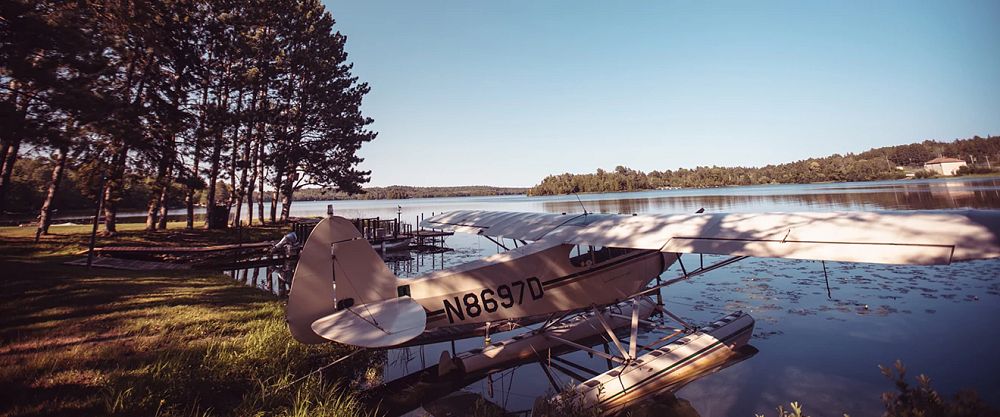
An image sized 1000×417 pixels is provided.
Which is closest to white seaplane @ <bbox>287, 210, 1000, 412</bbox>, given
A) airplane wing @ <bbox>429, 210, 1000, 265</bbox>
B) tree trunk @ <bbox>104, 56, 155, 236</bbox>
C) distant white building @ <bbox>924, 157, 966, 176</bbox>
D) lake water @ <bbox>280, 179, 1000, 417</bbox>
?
airplane wing @ <bbox>429, 210, 1000, 265</bbox>

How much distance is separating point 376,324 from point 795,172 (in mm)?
152436

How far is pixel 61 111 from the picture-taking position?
10016mm

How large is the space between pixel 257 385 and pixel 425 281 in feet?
8.56

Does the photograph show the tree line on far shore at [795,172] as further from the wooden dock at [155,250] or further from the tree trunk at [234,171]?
the wooden dock at [155,250]

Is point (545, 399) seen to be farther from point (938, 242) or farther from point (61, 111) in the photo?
point (61, 111)

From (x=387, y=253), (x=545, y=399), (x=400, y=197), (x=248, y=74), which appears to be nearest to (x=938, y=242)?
(x=545, y=399)

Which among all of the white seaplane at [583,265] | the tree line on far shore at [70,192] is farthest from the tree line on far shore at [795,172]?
the white seaplane at [583,265]

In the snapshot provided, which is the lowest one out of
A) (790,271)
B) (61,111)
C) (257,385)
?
(790,271)

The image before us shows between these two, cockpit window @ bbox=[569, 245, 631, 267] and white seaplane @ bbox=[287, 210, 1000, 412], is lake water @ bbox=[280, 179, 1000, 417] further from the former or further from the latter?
cockpit window @ bbox=[569, 245, 631, 267]

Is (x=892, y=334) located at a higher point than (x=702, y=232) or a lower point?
lower

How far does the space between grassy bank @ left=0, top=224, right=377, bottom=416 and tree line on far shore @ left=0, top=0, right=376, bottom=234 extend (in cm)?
458

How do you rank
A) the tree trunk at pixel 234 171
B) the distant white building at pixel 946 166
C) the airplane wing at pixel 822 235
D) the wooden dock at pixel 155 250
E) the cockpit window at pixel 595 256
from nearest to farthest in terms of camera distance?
the airplane wing at pixel 822 235 < the cockpit window at pixel 595 256 < the wooden dock at pixel 155 250 < the tree trunk at pixel 234 171 < the distant white building at pixel 946 166

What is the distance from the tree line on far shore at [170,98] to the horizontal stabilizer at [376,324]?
10073 mm

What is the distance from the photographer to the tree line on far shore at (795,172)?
370 feet
